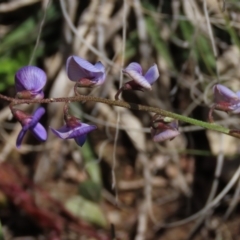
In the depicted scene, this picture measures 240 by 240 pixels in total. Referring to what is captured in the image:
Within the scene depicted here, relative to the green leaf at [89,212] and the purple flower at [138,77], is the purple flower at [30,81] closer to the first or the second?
the purple flower at [138,77]

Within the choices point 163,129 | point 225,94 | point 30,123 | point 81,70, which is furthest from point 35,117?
point 225,94

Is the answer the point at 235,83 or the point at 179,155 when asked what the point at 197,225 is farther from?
the point at 235,83

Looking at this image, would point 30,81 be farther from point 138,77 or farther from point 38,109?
point 138,77

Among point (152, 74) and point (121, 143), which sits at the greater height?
point (152, 74)

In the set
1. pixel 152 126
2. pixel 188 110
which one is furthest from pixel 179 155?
pixel 152 126

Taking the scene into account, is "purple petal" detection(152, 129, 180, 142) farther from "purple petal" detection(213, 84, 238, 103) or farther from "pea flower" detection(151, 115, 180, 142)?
"purple petal" detection(213, 84, 238, 103)

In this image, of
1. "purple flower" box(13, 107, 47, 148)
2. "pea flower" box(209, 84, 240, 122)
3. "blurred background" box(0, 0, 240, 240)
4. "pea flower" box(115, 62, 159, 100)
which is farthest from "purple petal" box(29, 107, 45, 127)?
"blurred background" box(0, 0, 240, 240)

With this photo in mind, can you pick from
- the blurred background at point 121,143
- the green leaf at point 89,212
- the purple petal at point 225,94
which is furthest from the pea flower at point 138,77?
the green leaf at point 89,212
